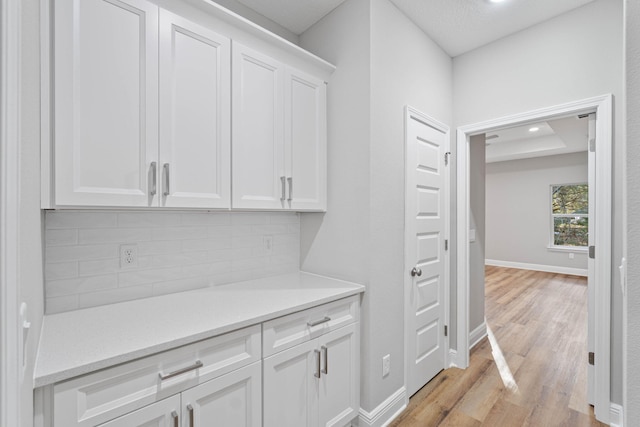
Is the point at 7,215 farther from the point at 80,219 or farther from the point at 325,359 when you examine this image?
the point at 325,359

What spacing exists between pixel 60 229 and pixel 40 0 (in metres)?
0.90

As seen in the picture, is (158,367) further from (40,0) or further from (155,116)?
(40,0)

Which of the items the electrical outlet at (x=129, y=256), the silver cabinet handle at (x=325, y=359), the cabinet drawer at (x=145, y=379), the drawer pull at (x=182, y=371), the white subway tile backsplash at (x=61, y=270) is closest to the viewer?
A: the cabinet drawer at (x=145, y=379)

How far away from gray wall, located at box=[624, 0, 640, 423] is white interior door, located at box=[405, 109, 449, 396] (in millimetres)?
1327

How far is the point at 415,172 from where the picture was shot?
2240 millimetres

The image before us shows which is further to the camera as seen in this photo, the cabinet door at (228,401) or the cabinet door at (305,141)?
the cabinet door at (305,141)

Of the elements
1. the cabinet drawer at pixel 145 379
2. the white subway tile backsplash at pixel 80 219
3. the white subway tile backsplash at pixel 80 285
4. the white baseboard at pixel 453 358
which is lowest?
the white baseboard at pixel 453 358

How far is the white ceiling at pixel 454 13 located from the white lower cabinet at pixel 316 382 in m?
2.13

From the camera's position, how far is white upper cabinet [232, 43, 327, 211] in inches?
64.7

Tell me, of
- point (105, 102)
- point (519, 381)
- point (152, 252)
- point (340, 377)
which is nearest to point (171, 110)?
point (105, 102)

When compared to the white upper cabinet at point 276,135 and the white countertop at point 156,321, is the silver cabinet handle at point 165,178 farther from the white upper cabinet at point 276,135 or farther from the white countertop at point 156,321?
the white countertop at point 156,321

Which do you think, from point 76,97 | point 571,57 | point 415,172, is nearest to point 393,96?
point 415,172

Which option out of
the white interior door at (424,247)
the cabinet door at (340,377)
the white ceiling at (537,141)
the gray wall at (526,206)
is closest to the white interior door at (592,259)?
the white interior door at (424,247)

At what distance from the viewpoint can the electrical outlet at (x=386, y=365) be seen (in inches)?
76.3
